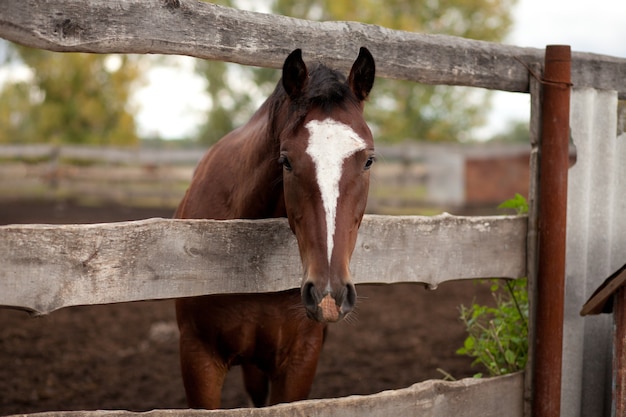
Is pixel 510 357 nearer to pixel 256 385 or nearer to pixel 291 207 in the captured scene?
pixel 291 207


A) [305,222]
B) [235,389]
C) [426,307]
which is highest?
[305,222]

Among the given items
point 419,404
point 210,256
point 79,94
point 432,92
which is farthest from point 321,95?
point 432,92

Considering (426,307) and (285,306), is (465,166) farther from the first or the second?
(285,306)

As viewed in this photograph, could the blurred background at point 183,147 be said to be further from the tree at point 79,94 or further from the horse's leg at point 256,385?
the horse's leg at point 256,385

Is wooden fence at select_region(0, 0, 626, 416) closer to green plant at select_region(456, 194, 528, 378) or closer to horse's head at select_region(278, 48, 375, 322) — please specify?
green plant at select_region(456, 194, 528, 378)

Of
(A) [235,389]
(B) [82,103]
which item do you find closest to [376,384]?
(A) [235,389]

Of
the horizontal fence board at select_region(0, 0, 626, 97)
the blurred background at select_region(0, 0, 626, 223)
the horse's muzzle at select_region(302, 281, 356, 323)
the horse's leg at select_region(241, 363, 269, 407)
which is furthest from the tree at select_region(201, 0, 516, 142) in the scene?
the horse's muzzle at select_region(302, 281, 356, 323)

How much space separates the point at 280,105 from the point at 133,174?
1612 centimetres

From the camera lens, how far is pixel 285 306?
2.85 meters

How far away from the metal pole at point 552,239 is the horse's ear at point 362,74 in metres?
1.00

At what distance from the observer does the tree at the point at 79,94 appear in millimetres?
19328

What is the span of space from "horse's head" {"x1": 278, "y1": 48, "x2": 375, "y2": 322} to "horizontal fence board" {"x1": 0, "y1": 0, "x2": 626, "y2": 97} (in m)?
0.23

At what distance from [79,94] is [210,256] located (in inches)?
758

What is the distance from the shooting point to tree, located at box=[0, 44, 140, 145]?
19.3 meters
